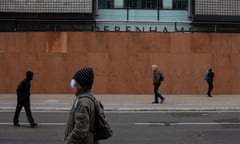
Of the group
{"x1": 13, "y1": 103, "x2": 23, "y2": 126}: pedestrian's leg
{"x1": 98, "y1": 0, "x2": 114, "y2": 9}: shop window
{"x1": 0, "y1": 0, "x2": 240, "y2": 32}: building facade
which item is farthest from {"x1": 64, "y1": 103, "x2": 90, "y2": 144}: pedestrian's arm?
{"x1": 98, "y1": 0, "x2": 114, "y2": 9}: shop window

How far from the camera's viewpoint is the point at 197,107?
62.6ft

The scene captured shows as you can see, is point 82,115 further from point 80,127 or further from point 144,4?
point 144,4

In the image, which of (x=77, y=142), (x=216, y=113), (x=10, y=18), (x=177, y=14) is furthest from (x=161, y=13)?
(x=77, y=142)

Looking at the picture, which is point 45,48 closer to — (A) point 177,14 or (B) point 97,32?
(B) point 97,32

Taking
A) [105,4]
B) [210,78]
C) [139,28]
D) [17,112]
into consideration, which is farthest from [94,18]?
[17,112]

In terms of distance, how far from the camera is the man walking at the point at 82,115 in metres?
4.77

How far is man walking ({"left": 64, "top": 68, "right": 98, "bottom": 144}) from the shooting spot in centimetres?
477

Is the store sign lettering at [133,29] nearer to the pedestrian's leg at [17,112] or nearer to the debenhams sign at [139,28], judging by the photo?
the debenhams sign at [139,28]

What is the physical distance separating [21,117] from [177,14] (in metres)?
14.3

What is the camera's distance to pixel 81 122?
477cm

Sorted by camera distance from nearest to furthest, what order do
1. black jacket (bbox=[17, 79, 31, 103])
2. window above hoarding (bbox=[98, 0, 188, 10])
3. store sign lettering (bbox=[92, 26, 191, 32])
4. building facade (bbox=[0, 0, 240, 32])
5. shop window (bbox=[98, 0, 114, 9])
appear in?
black jacket (bbox=[17, 79, 31, 103])
building facade (bbox=[0, 0, 240, 32])
store sign lettering (bbox=[92, 26, 191, 32])
window above hoarding (bbox=[98, 0, 188, 10])
shop window (bbox=[98, 0, 114, 9])

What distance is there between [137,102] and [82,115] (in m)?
16.3

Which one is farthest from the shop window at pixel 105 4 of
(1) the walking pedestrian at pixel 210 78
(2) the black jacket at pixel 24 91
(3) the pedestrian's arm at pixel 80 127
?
(3) the pedestrian's arm at pixel 80 127

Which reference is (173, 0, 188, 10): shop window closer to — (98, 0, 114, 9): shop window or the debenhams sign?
the debenhams sign
